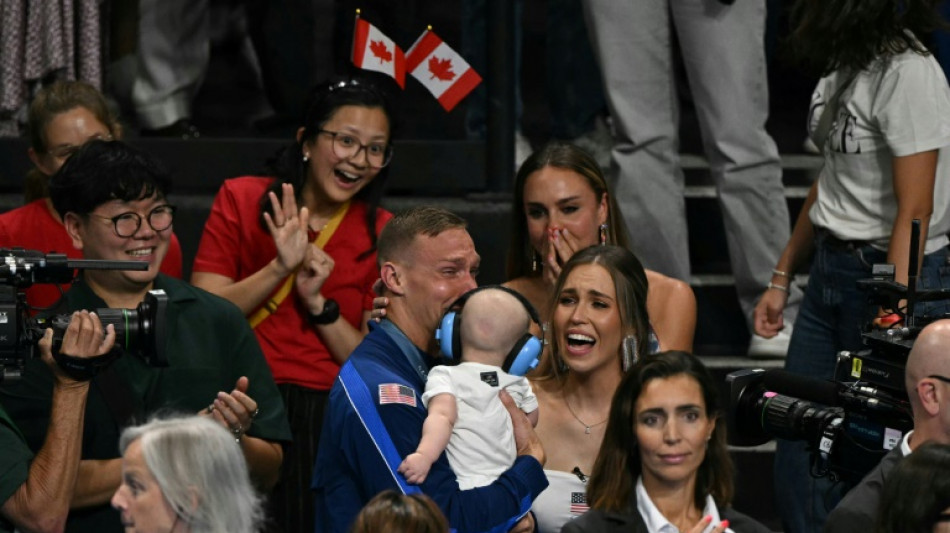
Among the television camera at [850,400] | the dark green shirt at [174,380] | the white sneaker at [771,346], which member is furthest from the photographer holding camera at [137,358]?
the white sneaker at [771,346]

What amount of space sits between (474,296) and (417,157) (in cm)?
262

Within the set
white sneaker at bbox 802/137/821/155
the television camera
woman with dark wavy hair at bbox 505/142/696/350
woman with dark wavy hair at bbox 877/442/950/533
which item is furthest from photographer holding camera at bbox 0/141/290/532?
white sneaker at bbox 802/137/821/155

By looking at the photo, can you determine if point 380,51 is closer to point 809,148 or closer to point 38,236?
point 38,236

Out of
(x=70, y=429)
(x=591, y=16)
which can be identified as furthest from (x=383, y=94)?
(x=70, y=429)

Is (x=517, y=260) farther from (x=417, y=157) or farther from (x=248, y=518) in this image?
(x=248, y=518)

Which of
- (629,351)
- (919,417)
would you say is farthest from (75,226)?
(919,417)

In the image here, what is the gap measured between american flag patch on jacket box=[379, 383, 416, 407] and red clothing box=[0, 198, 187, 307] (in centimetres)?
143

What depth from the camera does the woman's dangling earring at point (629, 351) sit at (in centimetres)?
487

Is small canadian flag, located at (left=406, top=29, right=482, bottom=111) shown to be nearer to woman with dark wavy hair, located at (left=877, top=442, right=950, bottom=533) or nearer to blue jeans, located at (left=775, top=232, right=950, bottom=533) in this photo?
blue jeans, located at (left=775, top=232, right=950, bottom=533)

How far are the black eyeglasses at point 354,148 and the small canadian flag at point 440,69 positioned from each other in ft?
2.72

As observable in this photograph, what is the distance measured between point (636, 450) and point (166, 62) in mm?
3820

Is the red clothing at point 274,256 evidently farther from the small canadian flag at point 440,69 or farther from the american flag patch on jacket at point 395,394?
the american flag patch on jacket at point 395,394

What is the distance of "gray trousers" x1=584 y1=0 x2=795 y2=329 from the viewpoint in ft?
21.1

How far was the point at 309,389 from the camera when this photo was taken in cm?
561
